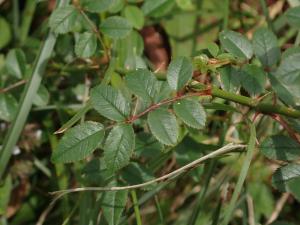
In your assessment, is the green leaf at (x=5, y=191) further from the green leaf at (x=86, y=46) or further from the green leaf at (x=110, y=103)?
the green leaf at (x=110, y=103)

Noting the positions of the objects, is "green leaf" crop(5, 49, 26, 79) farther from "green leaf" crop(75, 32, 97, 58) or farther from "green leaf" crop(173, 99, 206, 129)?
"green leaf" crop(173, 99, 206, 129)

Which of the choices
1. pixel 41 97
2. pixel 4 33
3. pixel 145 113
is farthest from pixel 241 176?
pixel 4 33

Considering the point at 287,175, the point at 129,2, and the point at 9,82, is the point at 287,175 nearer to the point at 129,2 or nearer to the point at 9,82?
the point at 129,2

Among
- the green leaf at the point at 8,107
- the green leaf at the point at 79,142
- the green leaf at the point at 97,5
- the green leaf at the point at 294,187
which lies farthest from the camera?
the green leaf at the point at 8,107

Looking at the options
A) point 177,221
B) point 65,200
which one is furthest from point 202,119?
point 177,221

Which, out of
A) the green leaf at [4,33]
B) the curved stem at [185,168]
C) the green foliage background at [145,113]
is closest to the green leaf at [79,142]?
the green foliage background at [145,113]

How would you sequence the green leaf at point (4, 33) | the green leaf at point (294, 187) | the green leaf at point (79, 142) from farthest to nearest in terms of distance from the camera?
the green leaf at point (4, 33) → the green leaf at point (79, 142) → the green leaf at point (294, 187)
